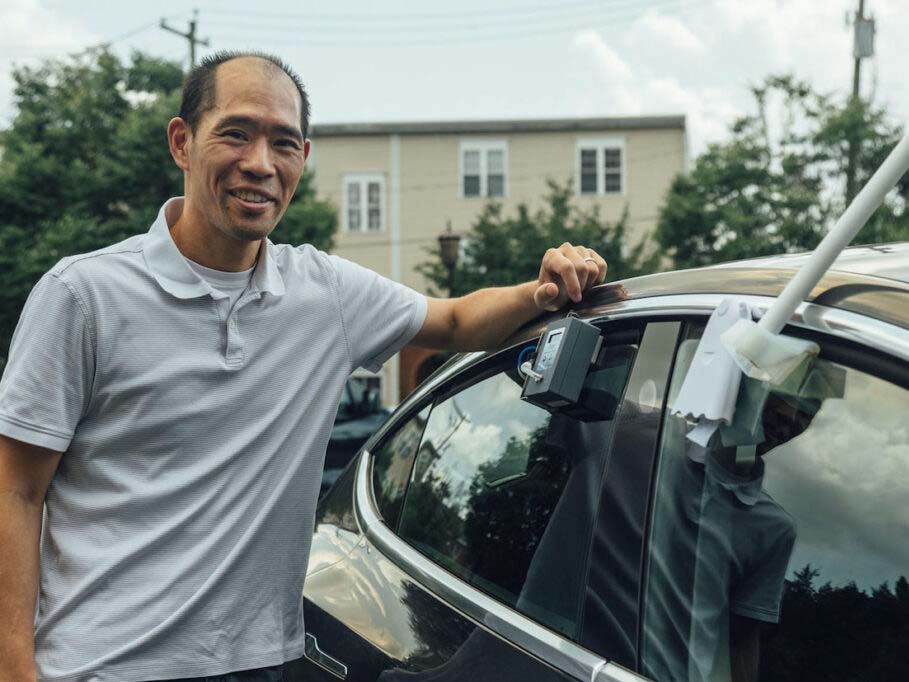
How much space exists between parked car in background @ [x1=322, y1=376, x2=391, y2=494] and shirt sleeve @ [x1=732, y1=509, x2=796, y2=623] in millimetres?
7690

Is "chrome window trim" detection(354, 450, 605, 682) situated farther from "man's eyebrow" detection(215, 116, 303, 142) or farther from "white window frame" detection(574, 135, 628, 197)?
"white window frame" detection(574, 135, 628, 197)

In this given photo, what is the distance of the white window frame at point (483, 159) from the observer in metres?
29.6

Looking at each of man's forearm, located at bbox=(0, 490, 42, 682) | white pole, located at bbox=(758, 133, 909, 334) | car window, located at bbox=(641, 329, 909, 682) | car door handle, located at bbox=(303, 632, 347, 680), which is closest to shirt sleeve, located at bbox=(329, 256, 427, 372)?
car door handle, located at bbox=(303, 632, 347, 680)

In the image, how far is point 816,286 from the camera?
1.51 m

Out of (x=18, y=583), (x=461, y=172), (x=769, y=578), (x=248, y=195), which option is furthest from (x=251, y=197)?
(x=461, y=172)

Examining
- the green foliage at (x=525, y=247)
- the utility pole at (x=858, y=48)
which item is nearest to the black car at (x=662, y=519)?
the utility pole at (x=858, y=48)

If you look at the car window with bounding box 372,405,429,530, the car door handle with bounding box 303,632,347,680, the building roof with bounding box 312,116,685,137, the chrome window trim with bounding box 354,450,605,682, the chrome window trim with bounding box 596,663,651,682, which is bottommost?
the car door handle with bounding box 303,632,347,680

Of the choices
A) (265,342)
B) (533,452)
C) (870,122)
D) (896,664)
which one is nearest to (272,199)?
(265,342)

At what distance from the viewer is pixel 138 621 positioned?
1945 millimetres

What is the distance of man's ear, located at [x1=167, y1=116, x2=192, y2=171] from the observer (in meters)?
2.33

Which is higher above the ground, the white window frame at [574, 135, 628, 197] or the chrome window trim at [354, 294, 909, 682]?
the white window frame at [574, 135, 628, 197]

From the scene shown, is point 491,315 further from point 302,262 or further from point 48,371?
point 48,371

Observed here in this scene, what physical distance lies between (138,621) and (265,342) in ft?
→ 1.85

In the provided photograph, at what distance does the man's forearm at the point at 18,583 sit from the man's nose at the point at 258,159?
75 cm
